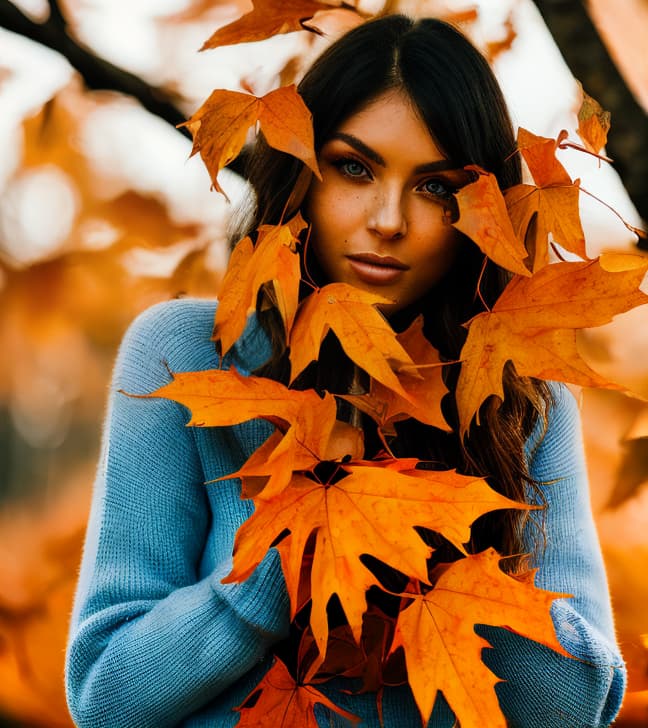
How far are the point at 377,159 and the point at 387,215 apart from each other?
0.07 m

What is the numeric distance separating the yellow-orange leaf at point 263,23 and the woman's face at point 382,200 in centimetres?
19

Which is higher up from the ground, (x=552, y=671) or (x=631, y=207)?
(x=631, y=207)

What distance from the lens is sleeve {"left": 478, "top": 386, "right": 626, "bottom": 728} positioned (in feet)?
3.24

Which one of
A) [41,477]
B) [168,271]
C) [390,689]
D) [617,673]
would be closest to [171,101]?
[168,271]

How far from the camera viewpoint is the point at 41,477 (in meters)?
2.15

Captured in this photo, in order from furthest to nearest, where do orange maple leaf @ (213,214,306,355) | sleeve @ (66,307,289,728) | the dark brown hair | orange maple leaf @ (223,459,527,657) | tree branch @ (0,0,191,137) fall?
tree branch @ (0,0,191,137), the dark brown hair, sleeve @ (66,307,289,728), orange maple leaf @ (213,214,306,355), orange maple leaf @ (223,459,527,657)

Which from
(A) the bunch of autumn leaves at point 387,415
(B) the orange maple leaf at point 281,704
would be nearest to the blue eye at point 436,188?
(A) the bunch of autumn leaves at point 387,415

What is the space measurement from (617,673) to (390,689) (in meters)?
0.27

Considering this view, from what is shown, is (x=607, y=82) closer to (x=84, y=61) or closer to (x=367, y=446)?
(x=367, y=446)

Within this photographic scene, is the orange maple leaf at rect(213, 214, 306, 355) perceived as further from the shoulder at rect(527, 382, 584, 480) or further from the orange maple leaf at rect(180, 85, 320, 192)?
the shoulder at rect(527, 382, 584, 480)

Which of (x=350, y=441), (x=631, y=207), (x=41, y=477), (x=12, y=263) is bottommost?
(x=41, y=477)

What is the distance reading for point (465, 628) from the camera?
74cm

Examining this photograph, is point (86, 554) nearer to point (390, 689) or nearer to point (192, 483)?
point (192, 483)

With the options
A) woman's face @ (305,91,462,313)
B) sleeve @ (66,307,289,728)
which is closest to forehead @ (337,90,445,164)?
woman's face @ (305,91,462,313)
